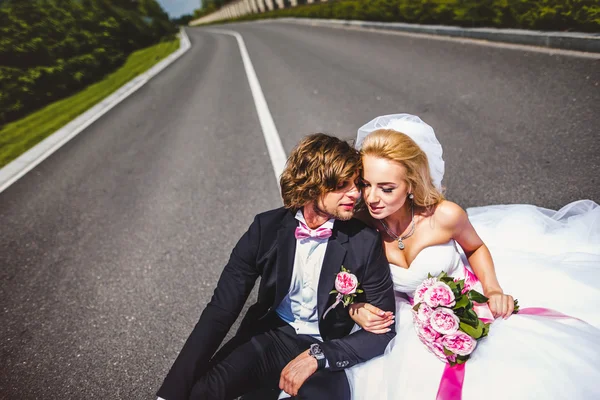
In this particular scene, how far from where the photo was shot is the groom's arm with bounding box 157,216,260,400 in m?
2.11

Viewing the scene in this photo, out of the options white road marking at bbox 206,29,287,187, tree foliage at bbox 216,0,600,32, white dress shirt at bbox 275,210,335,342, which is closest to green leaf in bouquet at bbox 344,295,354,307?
white dress shirt at bbox 275,210,335,342

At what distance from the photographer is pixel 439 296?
1964mm

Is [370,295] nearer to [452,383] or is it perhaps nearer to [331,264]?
[331,264]

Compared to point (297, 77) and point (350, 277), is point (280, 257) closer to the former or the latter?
point (350, 277)

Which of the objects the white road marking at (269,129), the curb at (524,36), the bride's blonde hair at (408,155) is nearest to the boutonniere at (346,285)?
the bride's blonde hair at (408,155)

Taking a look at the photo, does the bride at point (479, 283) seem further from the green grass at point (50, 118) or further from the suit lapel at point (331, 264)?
the green grass at point (50, 118)

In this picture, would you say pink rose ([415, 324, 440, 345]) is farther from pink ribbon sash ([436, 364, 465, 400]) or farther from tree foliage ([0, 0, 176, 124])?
tree foliage ([0, 0, 176, 124])

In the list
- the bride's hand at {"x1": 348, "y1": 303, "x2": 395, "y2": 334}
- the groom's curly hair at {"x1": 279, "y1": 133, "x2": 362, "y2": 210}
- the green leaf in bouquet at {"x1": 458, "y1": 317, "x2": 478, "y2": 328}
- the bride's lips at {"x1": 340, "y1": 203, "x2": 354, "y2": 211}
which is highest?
the groom's curly hair at {"x1": 279, "y1": 133, "x2": 362, "y2": 210}

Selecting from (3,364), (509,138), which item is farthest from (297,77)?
(3,364)

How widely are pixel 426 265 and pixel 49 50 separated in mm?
18924

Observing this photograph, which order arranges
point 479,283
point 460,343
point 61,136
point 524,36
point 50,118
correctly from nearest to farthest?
point 460,343 → point 479,283 → point 524,36 → point 61,136 → point 50,118

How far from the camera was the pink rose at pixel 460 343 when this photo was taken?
1866 millimetres

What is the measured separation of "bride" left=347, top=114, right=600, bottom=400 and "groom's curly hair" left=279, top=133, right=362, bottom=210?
205mm

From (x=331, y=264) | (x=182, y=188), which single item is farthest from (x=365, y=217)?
(x=182, y=188)
